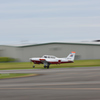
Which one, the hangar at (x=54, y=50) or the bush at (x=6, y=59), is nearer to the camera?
the hangar at (x=54, y=50)

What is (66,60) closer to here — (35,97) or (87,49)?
(87,49)

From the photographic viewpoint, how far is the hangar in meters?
61.0

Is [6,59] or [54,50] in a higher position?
[54,50]

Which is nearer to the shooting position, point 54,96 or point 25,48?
point 54,96

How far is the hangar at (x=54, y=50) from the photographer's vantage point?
200 ft

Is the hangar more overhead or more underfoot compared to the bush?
more overhead

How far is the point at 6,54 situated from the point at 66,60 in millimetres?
26472

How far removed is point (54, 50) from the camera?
63.5 m

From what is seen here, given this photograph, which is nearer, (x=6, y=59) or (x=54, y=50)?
(x=54, y=50)

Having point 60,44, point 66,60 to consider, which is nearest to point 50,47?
point 60,44

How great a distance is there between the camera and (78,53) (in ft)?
204

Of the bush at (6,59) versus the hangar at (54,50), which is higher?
the hangar at (54,50)

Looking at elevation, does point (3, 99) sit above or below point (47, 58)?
above

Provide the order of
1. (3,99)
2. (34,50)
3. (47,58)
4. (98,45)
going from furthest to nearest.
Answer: (34,50)
(98,45)
(47,58)
(3,99)
